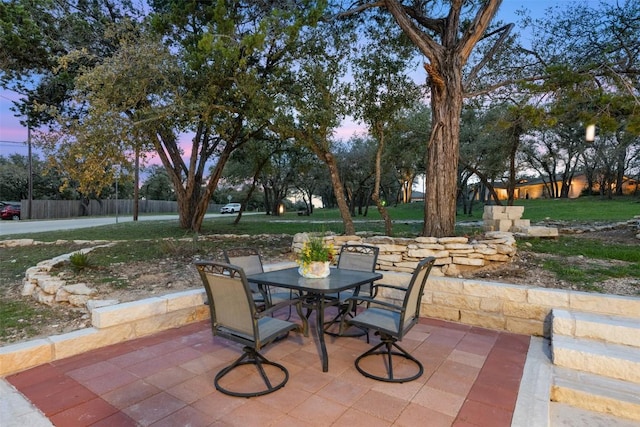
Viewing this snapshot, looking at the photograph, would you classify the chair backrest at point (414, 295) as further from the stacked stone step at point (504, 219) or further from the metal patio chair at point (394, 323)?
the stacked stone step at point (504, 219)

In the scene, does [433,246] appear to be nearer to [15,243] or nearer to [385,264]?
[385,264]

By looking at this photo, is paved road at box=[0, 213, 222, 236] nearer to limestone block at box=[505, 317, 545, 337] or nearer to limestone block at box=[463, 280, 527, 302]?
limestone block at box=[463, 280, 527, 302]

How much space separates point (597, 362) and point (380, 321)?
1719 millimetres

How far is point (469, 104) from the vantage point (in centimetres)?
829

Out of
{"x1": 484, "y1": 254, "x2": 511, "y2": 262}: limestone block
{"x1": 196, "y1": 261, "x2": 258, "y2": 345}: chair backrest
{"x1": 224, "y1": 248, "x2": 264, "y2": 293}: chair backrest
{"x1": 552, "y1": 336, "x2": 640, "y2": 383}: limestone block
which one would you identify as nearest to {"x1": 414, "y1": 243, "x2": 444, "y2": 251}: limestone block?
{"x1": 484, "y1": 254, "x2": 511, "y2": 262}: limestone block

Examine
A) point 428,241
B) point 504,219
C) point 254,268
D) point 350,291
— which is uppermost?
point 504,219

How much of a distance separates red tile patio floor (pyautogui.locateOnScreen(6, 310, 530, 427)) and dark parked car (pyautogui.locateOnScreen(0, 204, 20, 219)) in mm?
23637

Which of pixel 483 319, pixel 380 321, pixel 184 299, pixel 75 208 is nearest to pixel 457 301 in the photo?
pixel 483 319

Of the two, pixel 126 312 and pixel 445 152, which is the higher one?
pixel 445 152

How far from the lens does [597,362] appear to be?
2.73m

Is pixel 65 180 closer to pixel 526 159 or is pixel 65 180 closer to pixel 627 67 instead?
pixel 627 67

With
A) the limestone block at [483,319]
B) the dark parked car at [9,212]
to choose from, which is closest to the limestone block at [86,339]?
the limestone block at [483,319]

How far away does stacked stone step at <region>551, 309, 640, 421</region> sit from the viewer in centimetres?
243

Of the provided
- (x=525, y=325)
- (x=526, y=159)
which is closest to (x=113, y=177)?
(x=525, y=325)
